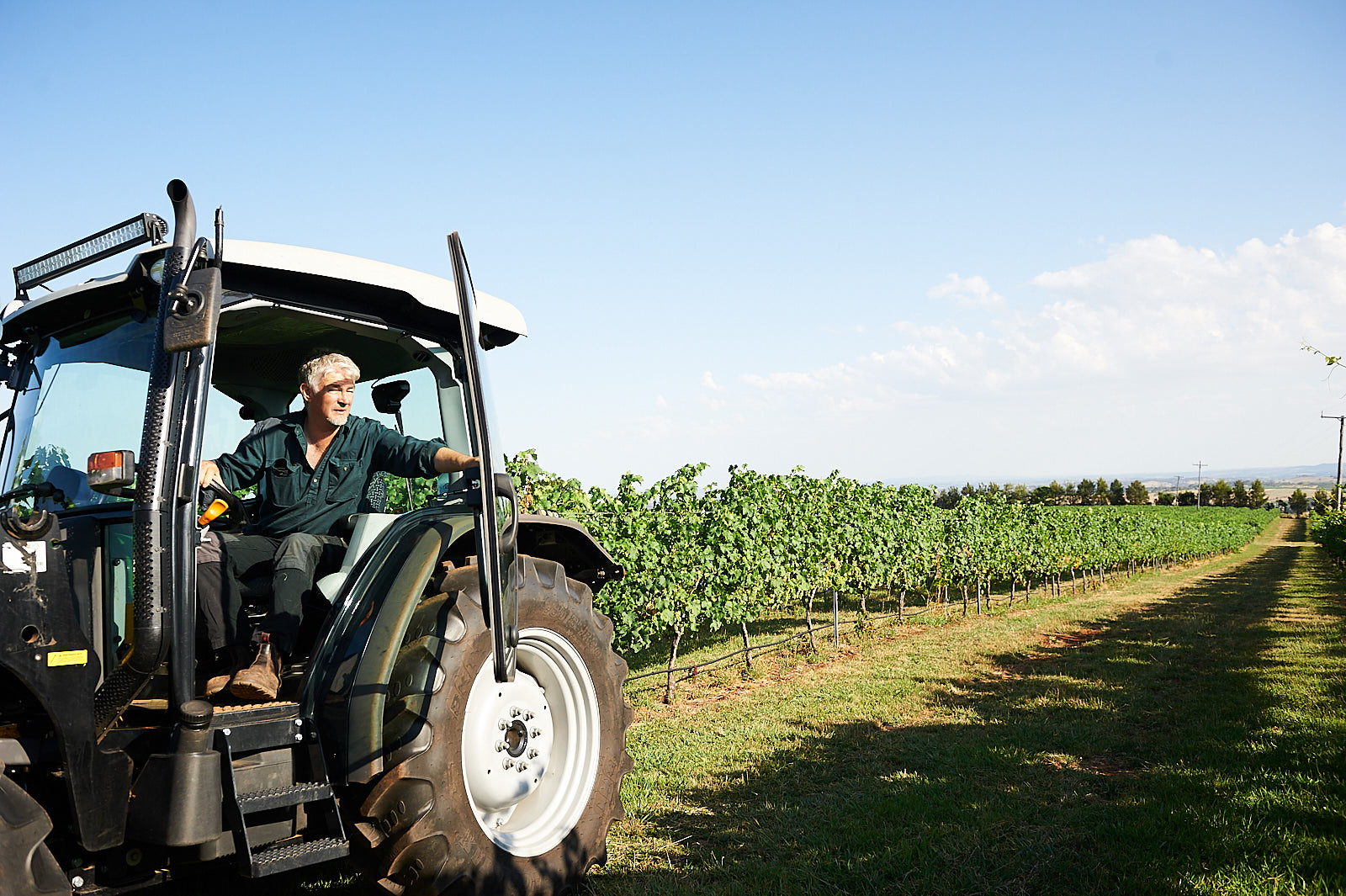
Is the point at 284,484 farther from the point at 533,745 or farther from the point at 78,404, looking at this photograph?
the point at 533,745

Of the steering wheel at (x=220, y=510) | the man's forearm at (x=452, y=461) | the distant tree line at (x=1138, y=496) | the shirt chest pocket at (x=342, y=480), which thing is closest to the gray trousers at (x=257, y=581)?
the steering wheel at (x=220, y=510)

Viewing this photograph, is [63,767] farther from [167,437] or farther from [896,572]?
[896,572]

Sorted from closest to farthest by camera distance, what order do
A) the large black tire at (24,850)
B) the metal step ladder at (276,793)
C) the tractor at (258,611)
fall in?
1. the large black tire at (24,850)
2. the tractor at (258,611)
3. the metal step ladder at (276,793)

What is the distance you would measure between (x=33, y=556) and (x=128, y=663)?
0.37 meters

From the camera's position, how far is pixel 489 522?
2.79 meters

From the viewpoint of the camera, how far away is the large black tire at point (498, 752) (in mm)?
2680

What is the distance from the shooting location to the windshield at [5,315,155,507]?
2801mm

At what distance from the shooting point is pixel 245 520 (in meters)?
3.21

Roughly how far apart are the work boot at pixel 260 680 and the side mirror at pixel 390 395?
1097 millimetres

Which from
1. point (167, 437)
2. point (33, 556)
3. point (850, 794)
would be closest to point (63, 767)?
point (33, 556)

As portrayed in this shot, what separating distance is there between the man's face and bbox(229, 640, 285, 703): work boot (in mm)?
865

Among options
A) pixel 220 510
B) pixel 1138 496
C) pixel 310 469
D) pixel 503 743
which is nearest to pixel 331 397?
pixel 310 469

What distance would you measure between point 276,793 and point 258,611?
0.64 metres

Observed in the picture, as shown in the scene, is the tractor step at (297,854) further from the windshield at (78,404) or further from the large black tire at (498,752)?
the windshield at (78,404)
